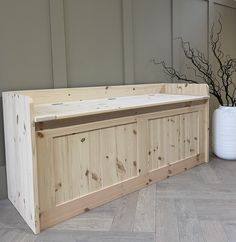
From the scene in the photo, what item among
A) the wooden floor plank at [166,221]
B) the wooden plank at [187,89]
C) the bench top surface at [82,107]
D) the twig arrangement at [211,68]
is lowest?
the wooden floor plank at [166,221]

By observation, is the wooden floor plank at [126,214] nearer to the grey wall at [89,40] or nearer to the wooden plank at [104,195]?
the wooden plank at [104,195]

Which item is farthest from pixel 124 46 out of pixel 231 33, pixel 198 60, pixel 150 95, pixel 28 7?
pixel 231 33

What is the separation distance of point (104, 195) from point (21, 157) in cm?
64

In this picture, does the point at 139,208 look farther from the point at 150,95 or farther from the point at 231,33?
the point at 231,33

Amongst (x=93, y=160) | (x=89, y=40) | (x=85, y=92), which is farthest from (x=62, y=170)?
(x=89, y=40)

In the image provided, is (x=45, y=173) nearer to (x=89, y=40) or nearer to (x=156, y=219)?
(x=156, y=219)

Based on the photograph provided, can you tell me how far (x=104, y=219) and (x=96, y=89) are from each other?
1.17 m

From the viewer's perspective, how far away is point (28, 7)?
2344 millimetres

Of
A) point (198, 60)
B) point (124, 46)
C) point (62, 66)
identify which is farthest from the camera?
point (198, 60)

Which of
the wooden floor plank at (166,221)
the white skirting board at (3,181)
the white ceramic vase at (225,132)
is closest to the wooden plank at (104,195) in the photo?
the wooden floor plank at (166,221)

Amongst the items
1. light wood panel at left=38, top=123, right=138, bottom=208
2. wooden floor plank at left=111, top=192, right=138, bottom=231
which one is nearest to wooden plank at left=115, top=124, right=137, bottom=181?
light wood panel at left=38, top=123, right=138, bottom=208

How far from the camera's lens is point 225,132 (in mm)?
3186

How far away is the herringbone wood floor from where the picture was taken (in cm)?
178

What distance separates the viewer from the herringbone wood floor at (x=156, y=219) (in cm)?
178
